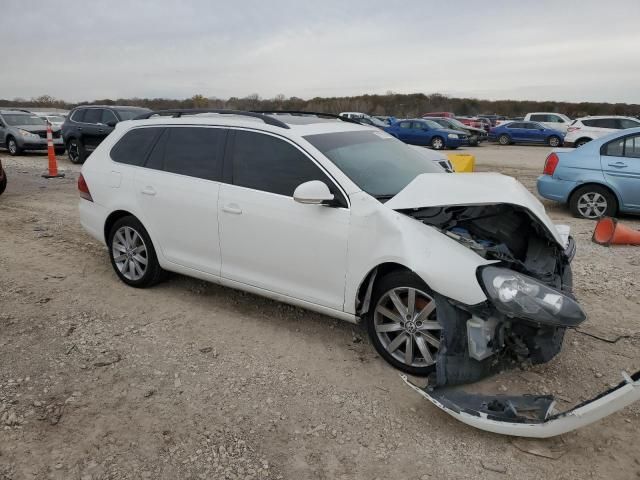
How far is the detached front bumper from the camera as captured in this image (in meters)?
2.58

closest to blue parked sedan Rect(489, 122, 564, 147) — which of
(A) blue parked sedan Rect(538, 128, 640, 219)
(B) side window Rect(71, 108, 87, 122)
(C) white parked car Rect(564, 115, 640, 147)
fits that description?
→ (C) white parked car Rect(564, 115, 640, 147)

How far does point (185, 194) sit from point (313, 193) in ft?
4.71

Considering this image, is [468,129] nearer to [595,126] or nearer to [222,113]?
[595,126]

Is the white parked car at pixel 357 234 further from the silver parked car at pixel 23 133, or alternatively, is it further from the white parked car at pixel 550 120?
the white parked car at pixel 550 120

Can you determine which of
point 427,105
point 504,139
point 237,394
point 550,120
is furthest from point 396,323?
point 427,105

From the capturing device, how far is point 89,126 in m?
15.6

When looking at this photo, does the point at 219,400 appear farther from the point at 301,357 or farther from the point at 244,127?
the point at 244,127

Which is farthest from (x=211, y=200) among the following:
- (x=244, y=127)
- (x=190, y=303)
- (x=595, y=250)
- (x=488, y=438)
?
(x=595, y=250)

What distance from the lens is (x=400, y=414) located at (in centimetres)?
320

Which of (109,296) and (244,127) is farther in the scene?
(109,296)

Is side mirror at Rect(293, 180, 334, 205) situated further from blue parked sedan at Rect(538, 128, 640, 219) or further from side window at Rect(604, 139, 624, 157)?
side window at Rect(604, 139, 624, 157)

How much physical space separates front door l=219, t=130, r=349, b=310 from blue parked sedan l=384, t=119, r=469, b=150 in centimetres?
2207

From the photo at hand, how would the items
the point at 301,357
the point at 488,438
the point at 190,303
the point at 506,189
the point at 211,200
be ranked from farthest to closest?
the point at 190,303
the point at 211,200
the point at 301,357
the point at 506,189
the point at 488,438

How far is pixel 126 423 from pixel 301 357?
1280 millimetres
